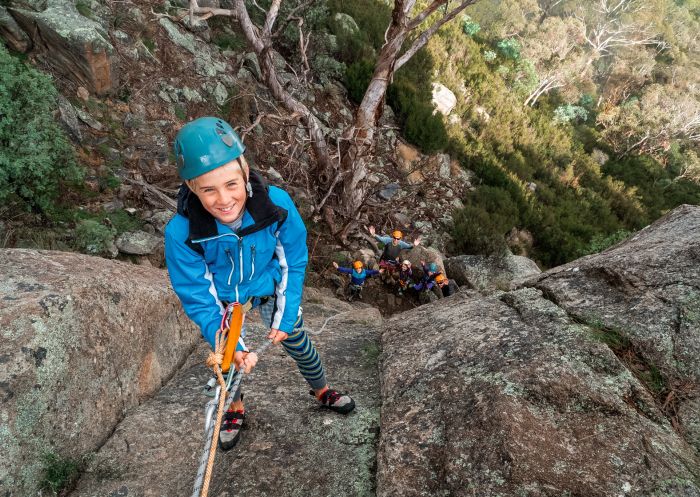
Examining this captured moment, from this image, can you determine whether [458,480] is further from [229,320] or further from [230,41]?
[230,41]

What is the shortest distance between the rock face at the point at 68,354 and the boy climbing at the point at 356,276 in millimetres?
4128

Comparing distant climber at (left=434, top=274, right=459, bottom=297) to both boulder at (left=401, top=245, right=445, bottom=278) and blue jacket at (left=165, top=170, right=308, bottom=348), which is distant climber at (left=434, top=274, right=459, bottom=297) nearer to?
boulder at (left=401, top=245, right=445, bottom=278)

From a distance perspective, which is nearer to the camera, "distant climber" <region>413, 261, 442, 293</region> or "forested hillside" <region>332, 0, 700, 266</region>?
"distant climber" <region>413, 261, 442, 293</region>

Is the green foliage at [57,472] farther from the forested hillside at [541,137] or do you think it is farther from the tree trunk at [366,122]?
the forested hillside at [541,137]

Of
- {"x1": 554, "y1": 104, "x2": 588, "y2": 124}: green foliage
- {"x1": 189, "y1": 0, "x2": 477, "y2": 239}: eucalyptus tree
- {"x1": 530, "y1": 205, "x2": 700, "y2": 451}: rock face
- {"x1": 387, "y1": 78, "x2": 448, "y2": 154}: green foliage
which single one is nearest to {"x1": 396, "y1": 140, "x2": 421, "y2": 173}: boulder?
{"x1": 387, "y1": 78, "x2": 448, "y2": 154}: green foliage

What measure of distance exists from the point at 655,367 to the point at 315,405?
2.23m

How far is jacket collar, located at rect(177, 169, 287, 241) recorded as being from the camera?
2020mm

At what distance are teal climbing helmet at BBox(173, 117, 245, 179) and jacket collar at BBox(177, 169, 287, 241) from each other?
0.69ft

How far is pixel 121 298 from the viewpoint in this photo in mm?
2865

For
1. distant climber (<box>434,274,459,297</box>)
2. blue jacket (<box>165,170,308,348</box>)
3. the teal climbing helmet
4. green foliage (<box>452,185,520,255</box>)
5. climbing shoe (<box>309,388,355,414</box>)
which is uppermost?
green foliage (<box>452,185,520,255</box>)

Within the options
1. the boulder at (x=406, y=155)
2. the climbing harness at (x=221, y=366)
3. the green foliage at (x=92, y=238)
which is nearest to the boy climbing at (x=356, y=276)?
the green foliage at (x=92, y=238)

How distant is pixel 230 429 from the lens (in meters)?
2.62

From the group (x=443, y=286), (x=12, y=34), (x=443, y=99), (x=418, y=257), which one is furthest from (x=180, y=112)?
(x=443, y=99)

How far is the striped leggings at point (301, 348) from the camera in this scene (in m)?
2.57
